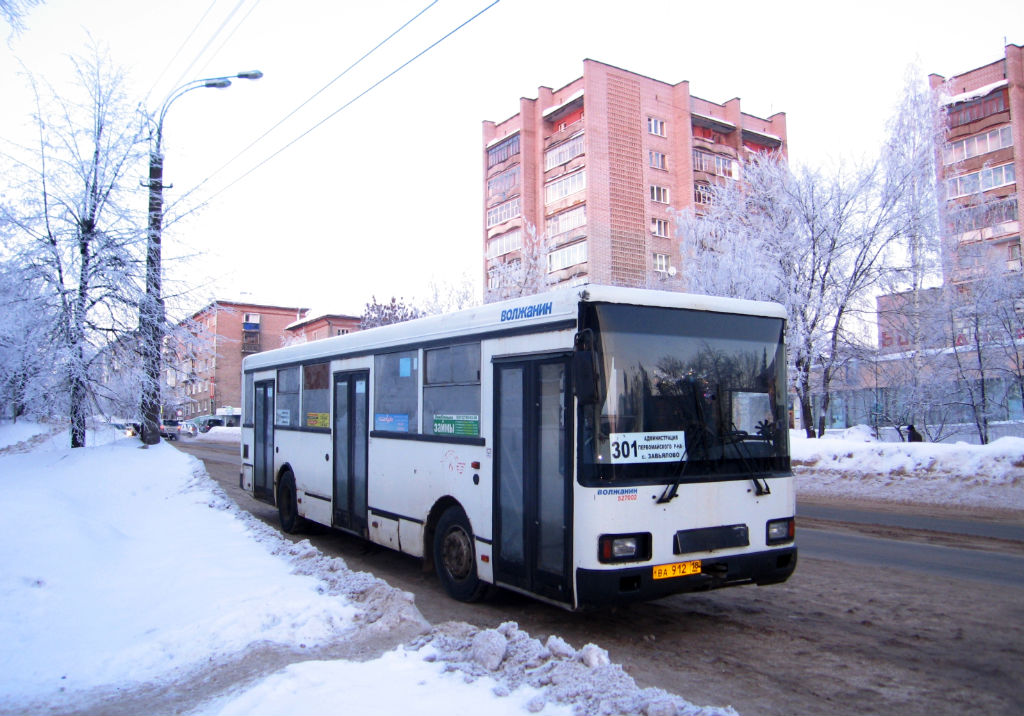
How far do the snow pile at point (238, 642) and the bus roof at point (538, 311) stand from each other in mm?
2512

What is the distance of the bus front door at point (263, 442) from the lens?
13359mm

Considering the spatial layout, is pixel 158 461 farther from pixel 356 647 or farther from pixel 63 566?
pixel 356 647

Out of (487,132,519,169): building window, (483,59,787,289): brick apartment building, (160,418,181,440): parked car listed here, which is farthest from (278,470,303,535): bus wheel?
(487,132,519,169): building window

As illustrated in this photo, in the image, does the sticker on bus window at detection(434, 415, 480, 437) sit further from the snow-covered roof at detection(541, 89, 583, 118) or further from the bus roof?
the snow-covered roof at detection(541, 89, 583, 118)

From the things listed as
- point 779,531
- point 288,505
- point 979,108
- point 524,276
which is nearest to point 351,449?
point 288,505

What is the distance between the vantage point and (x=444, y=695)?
4.37 meters

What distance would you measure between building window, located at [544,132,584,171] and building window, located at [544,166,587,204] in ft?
4.11

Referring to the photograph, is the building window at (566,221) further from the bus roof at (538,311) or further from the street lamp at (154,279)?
the bus roof at (538,311)

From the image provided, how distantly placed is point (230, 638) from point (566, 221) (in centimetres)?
4994

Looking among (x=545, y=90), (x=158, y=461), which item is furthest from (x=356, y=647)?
(x=545, y=90)

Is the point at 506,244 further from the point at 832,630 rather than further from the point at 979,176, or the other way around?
the point at 832,630

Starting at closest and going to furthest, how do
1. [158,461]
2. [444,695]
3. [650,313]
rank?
[444,695] → [650,313] → [158,461]

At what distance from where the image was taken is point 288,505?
12.5 meters

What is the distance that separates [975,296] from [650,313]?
947 inches
